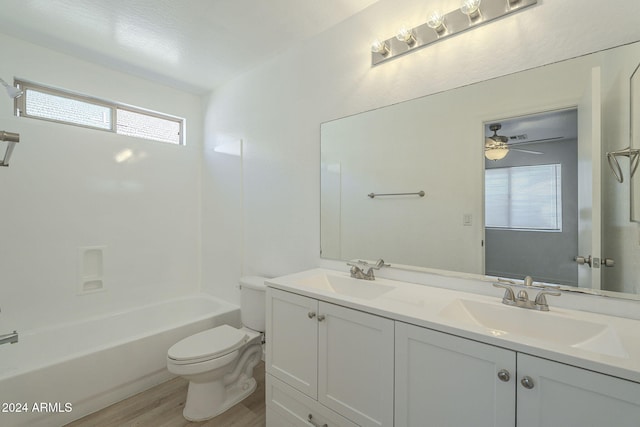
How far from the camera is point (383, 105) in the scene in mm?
1678


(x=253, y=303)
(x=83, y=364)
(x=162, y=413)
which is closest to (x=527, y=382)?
(x=253, y=303)

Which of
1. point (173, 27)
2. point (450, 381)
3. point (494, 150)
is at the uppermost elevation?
point (173, 27)

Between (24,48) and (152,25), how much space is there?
1.09 meters

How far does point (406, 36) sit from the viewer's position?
4.94 ft

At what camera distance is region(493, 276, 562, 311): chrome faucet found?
1.09m

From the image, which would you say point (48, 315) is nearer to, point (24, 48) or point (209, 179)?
point (209, 179)

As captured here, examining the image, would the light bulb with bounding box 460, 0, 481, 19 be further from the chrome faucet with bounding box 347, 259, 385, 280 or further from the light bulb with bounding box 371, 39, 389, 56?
the chrome faucet with bounding box 347, 259, 385, 280

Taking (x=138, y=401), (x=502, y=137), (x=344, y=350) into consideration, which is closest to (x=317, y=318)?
(x=344, y=350)

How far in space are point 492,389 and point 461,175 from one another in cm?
95

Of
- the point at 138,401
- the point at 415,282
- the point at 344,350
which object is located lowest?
the point at 138,401

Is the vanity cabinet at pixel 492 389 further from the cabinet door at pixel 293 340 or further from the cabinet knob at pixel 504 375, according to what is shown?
the cabinet door at pixel 293 340

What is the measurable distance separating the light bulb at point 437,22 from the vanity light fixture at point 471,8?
10 centimetres

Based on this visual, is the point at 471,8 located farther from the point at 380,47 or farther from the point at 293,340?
the point at 293,340

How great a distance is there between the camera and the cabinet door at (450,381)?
2.80 feet
